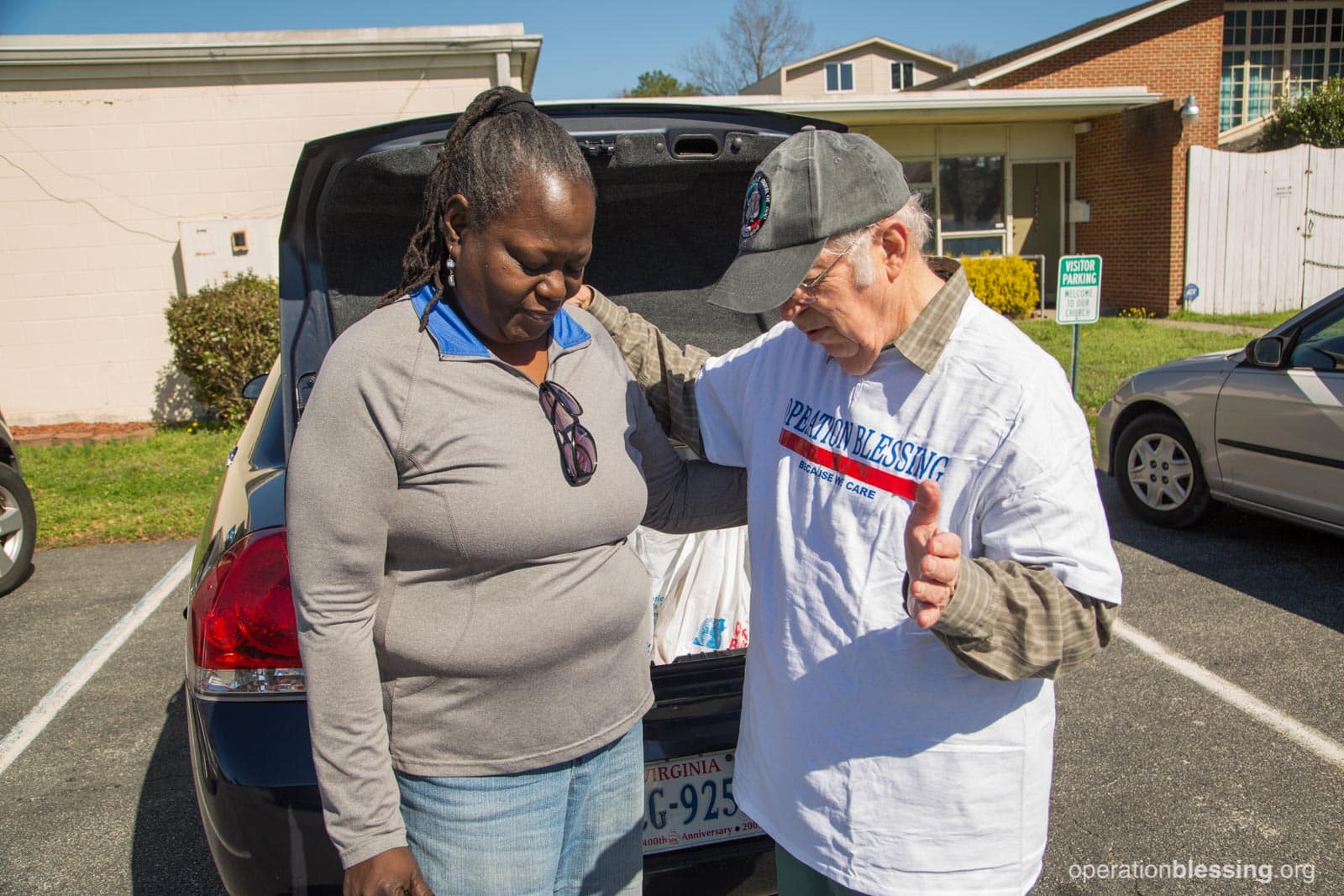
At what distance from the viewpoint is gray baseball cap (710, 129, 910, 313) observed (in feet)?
4.68

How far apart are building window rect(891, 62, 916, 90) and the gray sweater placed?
136 ft

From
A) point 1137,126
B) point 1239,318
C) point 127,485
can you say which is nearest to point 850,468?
point 127,485

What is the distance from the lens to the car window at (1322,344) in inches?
177

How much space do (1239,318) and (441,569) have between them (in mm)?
15885

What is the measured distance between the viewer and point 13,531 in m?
5.11

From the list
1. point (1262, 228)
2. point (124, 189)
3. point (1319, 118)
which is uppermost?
point (1319, 118)

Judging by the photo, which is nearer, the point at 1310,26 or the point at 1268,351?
the point at 1268,351

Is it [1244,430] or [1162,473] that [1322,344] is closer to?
[1244,430]

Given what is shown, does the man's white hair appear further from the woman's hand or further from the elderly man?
the woman's hand

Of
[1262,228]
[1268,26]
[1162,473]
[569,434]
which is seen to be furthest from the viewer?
[1268,26]

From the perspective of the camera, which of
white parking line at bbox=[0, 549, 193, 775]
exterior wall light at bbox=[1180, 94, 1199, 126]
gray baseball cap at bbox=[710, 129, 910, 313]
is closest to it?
gray baseball cap at bbox=[710, 129, 910, 313]

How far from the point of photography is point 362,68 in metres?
9.30

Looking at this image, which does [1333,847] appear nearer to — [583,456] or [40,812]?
[583,456]

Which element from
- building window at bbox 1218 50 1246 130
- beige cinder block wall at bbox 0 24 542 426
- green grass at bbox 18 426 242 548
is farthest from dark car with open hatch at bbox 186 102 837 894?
building window at bbox 1218 50 1246 130
